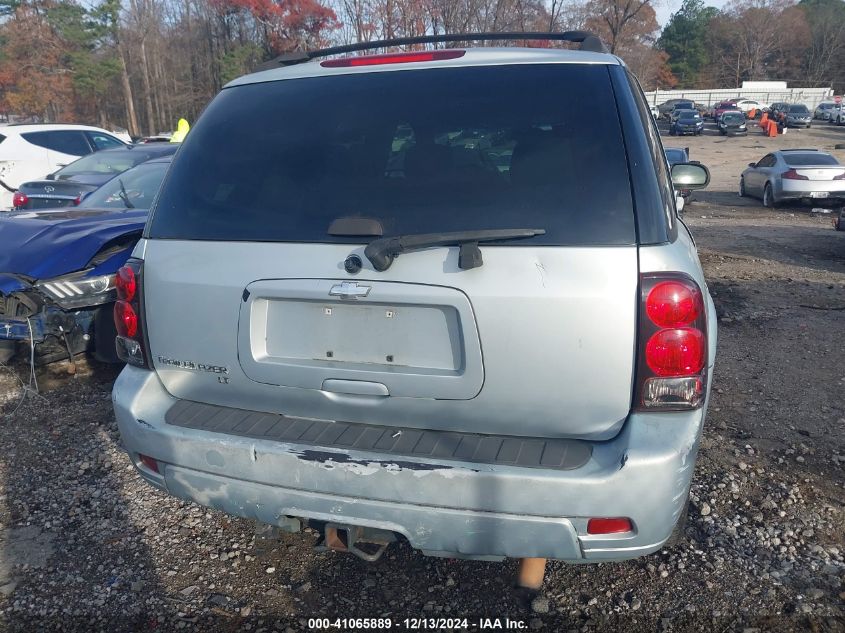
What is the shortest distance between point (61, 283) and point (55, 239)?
43 cm

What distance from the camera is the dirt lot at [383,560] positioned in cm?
272

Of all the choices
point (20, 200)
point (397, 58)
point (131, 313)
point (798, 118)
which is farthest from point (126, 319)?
point (798, 118)

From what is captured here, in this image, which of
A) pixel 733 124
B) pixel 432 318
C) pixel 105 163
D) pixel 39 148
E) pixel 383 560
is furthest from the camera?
pixel 733 124

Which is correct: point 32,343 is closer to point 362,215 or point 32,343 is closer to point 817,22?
point 362,215

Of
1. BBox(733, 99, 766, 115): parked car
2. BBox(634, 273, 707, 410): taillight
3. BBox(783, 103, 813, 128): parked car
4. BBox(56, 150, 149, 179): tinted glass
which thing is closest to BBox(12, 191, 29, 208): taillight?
BBox(56, 150, 149, 179): tinted glass

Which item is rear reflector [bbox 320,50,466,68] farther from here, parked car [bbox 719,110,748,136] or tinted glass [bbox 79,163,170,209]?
parked car [bbox 719,110,748,136]

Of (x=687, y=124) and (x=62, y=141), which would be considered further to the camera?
(x=687, y=124)

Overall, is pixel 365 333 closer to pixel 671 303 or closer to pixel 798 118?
pixel 671 303

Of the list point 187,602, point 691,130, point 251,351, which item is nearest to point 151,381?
point 251,351

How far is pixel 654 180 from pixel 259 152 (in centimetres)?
142

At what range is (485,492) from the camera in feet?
7.02

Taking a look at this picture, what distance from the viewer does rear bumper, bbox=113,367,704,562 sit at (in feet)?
6.94

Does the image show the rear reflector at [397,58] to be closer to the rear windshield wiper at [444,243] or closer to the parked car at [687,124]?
the rear windshield wiper at [444,243]

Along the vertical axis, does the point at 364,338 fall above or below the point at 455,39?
below
